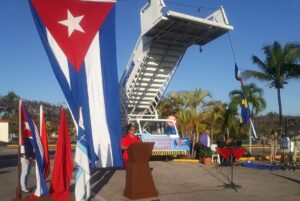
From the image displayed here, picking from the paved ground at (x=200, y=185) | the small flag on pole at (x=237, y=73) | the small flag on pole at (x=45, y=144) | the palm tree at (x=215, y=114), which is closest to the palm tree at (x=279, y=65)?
the palm tree at (x=215, y=114)

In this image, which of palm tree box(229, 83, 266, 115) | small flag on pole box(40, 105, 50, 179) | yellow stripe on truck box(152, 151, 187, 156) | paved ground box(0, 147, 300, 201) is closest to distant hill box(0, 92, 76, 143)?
palm tree box(229, 83, 266, 115)

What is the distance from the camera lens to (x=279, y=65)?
25109 millimetres

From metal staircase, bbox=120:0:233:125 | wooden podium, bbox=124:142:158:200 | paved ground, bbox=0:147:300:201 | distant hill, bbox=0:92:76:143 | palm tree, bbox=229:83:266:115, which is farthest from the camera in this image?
distant hill, bbox=0:92:76:143

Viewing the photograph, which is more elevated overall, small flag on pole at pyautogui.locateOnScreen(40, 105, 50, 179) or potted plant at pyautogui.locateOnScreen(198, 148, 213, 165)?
small flag on pole at pyautogui.locateOnScreen(40, 105, 50, 179)

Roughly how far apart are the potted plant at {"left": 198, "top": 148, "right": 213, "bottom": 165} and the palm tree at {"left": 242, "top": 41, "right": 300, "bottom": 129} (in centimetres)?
860

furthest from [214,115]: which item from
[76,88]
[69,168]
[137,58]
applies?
[69,168]

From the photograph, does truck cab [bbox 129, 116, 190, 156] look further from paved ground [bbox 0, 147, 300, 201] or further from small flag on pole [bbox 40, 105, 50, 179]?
small flag on pole [bbox 40, 105, 50, 179]

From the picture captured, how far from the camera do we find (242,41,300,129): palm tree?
80.8 feet

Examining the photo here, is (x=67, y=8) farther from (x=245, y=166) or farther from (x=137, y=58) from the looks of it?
(x=245, y=166)

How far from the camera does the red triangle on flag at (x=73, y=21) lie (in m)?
9.39

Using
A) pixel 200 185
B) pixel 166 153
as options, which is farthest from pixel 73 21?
pixel 166 153

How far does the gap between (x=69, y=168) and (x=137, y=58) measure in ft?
32.8

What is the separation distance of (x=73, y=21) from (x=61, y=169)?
4.12 meters

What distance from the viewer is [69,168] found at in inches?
294
